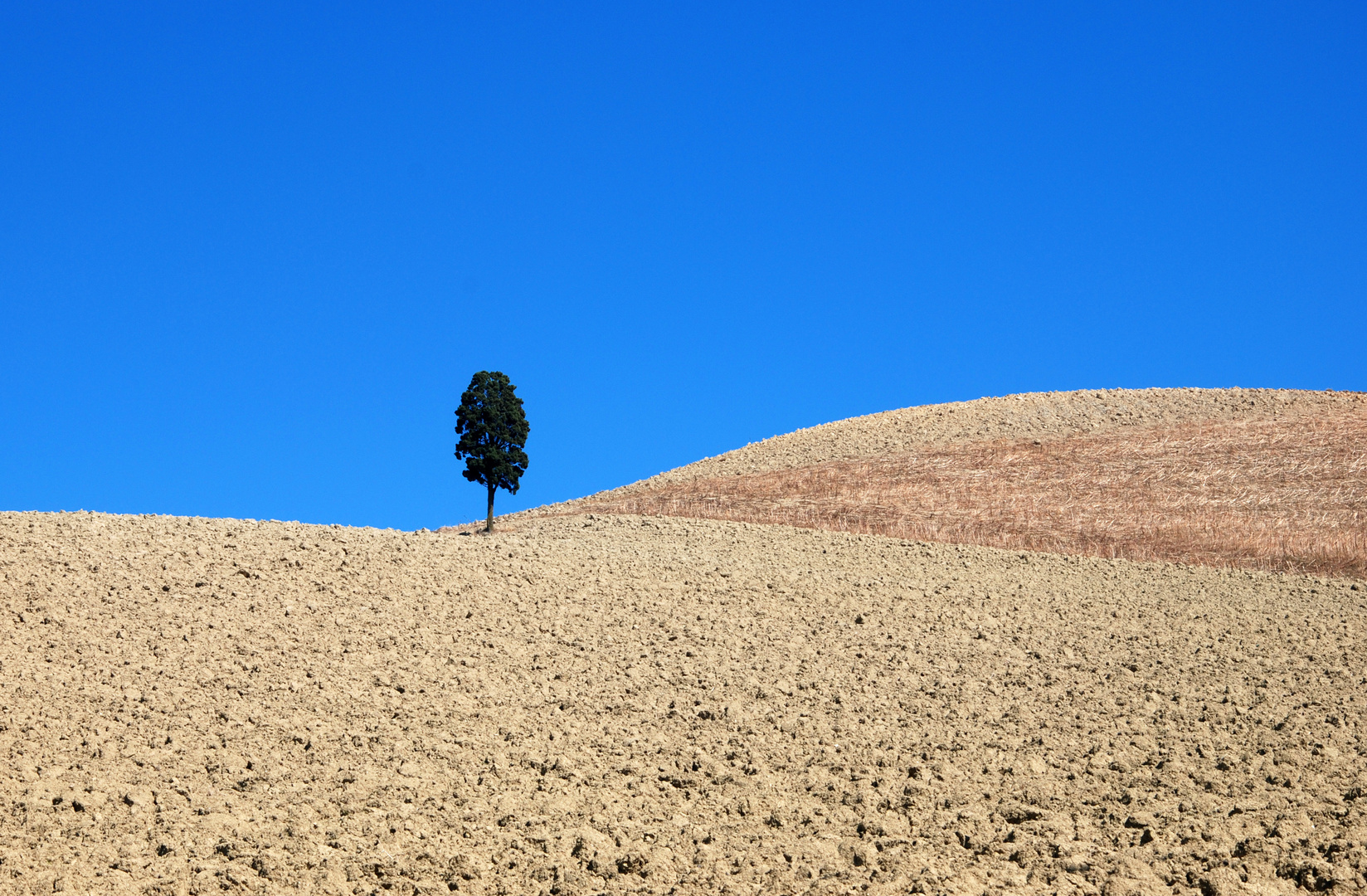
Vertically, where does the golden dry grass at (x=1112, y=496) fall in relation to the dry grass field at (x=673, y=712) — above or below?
above

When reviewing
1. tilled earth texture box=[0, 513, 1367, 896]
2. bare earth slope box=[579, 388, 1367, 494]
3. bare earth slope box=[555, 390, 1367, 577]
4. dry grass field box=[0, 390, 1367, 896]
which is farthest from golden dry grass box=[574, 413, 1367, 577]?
tilled earth texture box=[0, 513, 1367, 896]

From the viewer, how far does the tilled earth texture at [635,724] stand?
10.8 m

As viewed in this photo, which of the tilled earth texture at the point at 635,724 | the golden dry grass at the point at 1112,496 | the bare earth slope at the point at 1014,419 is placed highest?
the bare earth slope at the point at 1014,419

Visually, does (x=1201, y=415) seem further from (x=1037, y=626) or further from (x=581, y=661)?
(x=581, y=661)

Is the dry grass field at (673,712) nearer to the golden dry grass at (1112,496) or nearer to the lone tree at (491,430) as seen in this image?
the golden dry grass at (1112,496)

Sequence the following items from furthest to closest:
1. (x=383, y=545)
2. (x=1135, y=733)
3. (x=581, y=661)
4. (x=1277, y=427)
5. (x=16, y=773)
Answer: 1. (x=1277, y=427)
2. (x=383, y=545)
3. (x=581, y=661)
4. (x=1135, y=733)
5. (x=16, y=773)

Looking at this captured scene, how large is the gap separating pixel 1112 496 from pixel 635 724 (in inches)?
645

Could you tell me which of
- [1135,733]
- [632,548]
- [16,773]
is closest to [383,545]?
[632,548]

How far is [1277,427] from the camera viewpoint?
1225 inches

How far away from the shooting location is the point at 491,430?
26.8m

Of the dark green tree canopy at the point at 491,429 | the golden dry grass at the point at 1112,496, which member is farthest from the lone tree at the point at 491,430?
the golden dry grass at the point at 1112,496

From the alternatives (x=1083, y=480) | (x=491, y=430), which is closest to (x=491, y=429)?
(x=491, y=430)

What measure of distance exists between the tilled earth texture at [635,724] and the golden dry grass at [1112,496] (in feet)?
11.0

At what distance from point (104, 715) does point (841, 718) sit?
27.0ft
